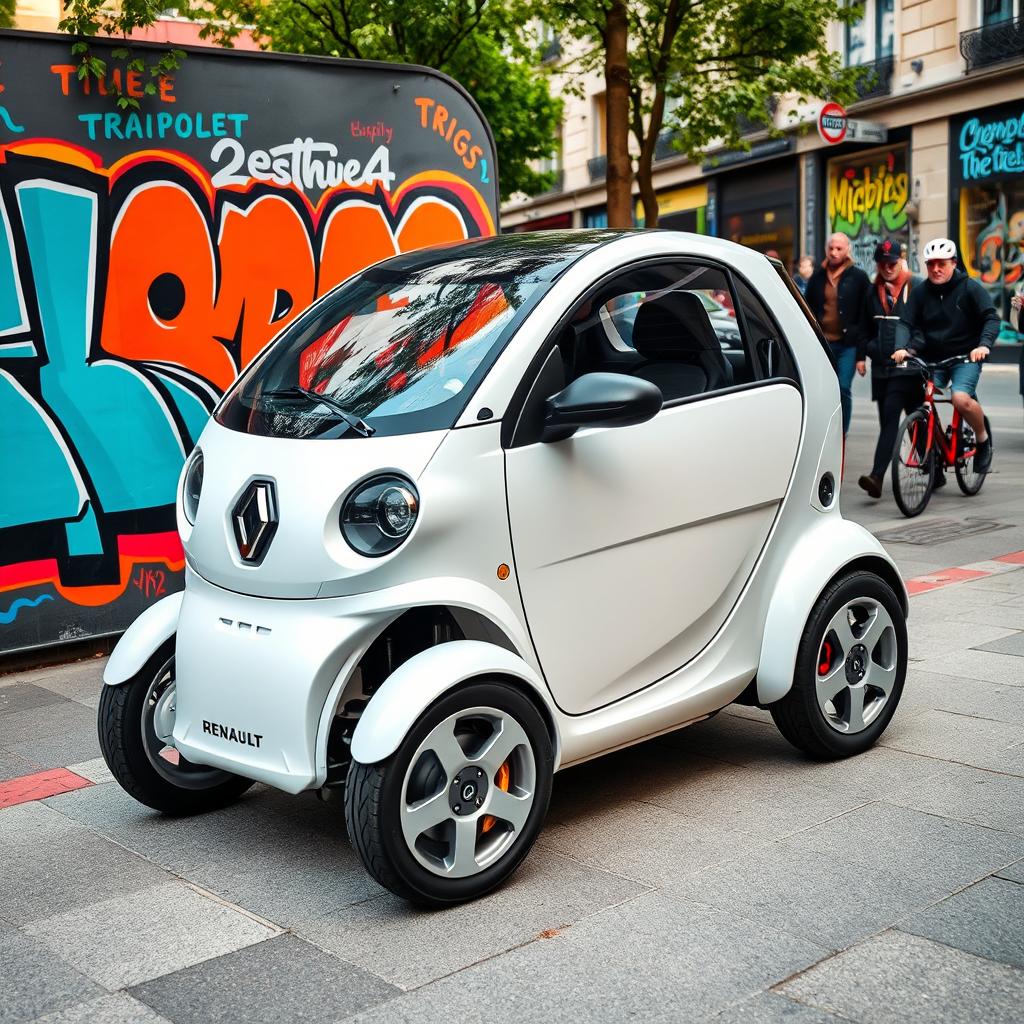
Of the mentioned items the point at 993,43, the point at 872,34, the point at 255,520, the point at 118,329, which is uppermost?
the point at 872,34

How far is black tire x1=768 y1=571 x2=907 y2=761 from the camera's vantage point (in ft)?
14.8

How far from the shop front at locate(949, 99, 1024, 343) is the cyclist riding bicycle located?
55.2 ft

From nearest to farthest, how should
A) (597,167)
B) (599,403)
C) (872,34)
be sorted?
(599,403), (872,34), (597,167)

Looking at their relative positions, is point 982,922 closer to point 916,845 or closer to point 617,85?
point 916,845

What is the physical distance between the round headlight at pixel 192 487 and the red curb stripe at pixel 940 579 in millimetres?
4451

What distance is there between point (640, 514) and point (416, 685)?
0.96 m

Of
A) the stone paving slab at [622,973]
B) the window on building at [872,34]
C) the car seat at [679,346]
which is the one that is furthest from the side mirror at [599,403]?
the window on building at [872,34]

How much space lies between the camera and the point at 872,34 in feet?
94.5

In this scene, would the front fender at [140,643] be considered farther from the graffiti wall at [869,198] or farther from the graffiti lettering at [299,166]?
the graffiti wall at [869,198]

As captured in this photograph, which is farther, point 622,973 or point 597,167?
point 597,167

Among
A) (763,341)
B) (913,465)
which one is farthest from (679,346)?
(913,465)

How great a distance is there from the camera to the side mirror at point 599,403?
3760 mm

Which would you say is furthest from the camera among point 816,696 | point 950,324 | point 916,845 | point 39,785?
point 950,324

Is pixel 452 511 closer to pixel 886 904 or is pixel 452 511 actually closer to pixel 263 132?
pixel 886 904
